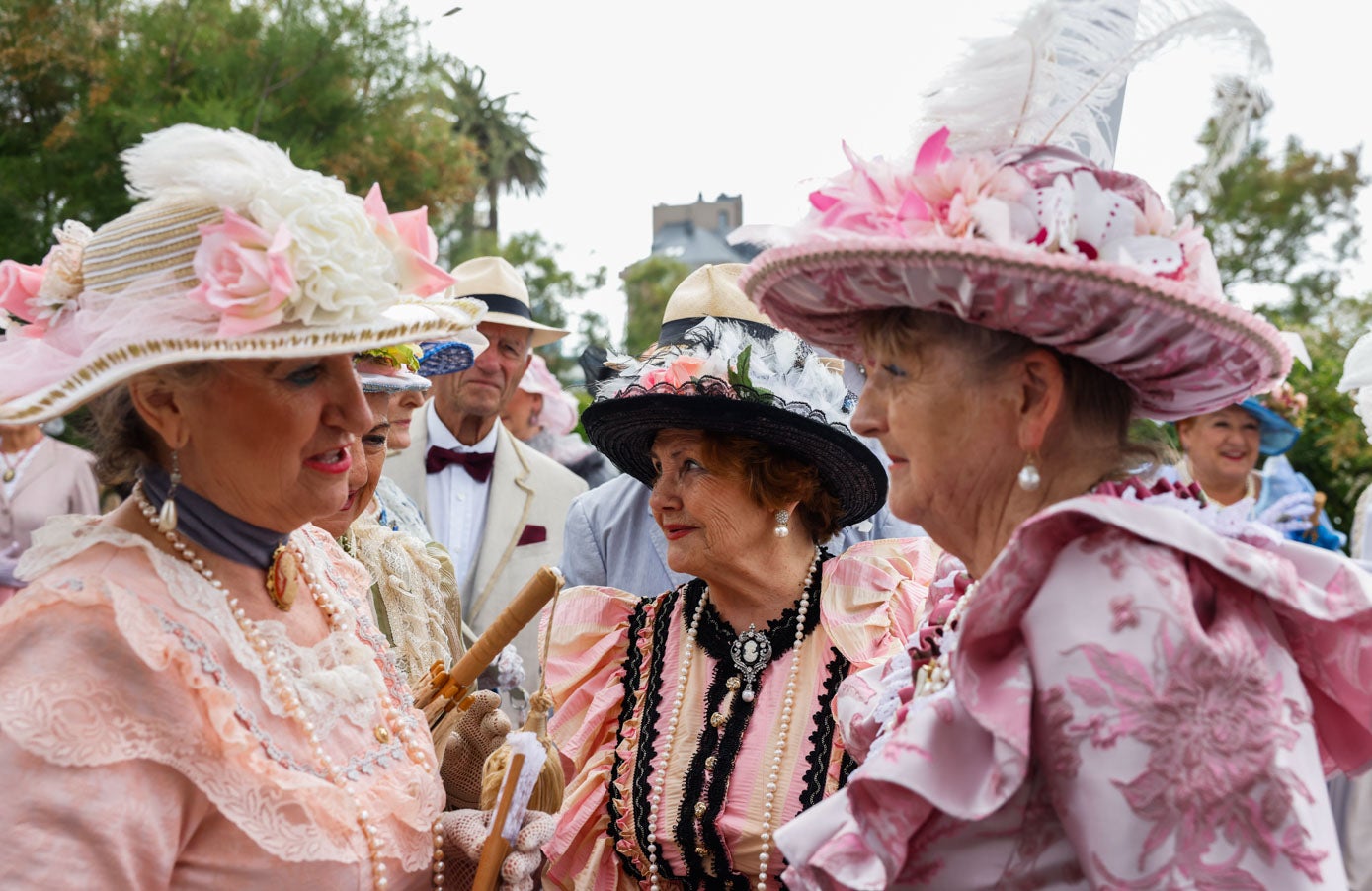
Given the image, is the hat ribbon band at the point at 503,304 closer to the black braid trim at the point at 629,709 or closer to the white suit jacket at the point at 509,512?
the white suit jacket at the point at 509,512

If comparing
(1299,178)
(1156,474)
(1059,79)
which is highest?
(1059,79)

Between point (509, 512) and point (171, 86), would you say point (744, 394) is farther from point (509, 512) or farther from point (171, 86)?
point (171, 86)

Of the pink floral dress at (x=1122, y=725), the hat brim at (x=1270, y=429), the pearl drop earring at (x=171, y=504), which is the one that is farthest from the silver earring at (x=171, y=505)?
the hat brim at (x=1270, y=429)

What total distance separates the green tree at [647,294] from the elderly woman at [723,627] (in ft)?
103

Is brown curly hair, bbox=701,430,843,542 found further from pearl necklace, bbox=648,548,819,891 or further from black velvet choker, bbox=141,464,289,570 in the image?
black velvet choker, bbox=141,464,289,570

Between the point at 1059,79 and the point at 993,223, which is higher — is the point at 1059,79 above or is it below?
above

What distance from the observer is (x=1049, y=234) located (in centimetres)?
199

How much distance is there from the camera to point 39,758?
2.01m

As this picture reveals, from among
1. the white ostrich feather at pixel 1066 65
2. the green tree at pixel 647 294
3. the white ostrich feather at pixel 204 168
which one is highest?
the white ostrich feather at pixel 1066 65

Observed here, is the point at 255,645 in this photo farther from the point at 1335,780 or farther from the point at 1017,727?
the point at 1335,780

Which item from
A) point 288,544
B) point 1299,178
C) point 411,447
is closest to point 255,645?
point 288,544

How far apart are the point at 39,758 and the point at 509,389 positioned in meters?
4.87

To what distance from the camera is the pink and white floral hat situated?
2.20 metres

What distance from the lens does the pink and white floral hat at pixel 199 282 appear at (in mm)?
2197
